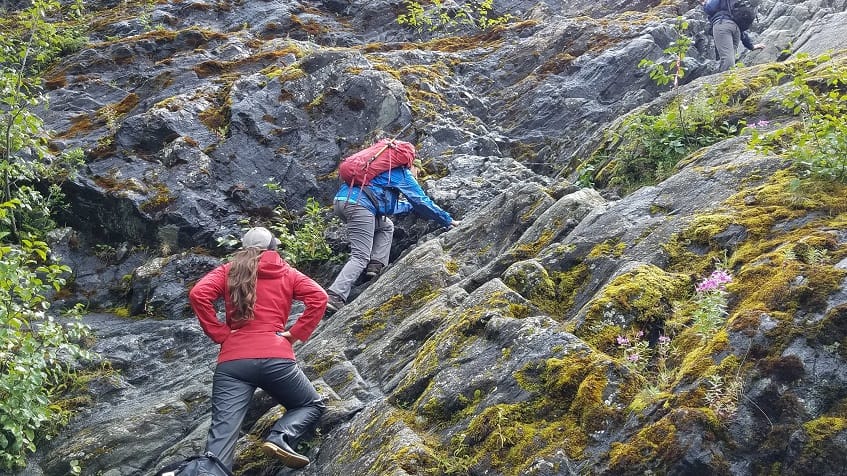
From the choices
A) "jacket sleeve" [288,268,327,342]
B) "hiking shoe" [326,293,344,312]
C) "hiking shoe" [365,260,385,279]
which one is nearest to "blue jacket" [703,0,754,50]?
"hiking shoe" [365,260,385,279]

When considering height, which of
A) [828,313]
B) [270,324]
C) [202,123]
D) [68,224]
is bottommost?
[68,224]

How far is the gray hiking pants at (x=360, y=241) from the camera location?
1162cm

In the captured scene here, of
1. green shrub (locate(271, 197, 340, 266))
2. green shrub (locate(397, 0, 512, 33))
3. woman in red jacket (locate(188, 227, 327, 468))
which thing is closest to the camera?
woman in red jacket (locate(188, 227, 327, 468))

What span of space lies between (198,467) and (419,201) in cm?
652

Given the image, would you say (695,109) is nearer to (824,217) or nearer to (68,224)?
(824,217)

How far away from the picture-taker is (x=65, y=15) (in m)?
26.2

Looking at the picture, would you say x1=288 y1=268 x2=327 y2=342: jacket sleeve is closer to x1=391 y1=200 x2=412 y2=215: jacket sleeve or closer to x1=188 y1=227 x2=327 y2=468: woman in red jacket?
x1=188 y1=227 x2=327 y2=468: woman in red jacket

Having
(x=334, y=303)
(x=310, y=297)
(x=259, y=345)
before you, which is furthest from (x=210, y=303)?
(x=334, y=303)

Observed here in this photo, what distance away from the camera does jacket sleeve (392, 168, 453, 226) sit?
485 inches

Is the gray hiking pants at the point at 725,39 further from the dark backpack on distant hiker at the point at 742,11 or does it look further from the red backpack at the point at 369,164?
the red backpack at the point at 369,164

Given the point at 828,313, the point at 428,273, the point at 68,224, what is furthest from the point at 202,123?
the point at 828,313

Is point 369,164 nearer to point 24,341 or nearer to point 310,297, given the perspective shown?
point 310,297

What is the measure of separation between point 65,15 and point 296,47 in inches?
450

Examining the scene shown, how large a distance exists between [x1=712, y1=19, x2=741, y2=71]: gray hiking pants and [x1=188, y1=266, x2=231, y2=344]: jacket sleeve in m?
12.1
